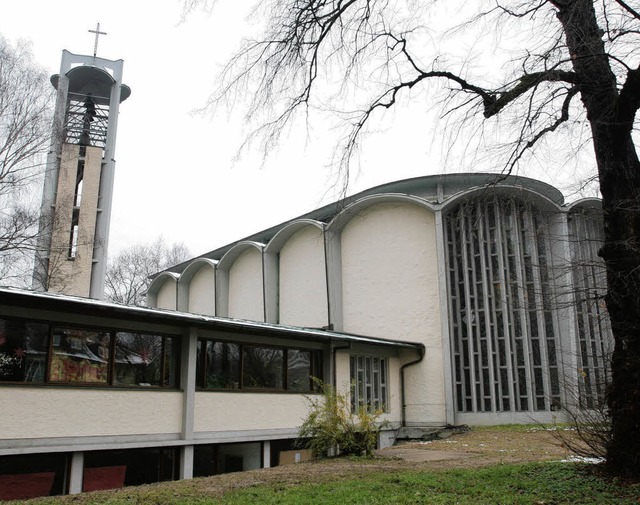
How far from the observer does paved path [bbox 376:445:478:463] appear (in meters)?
12.3

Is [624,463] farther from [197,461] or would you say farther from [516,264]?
[516,264]

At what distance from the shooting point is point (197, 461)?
12.8 meters

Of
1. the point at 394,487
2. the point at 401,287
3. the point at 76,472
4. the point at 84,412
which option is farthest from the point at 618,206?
the point at 401,287

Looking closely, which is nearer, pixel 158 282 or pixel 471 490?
pixel 471 490

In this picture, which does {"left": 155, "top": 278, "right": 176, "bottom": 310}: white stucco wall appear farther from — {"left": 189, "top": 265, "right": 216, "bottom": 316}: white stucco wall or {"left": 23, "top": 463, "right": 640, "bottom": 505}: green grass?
{"left": 23, "top": 463, "right": 640, "bottom": 505}: green grass

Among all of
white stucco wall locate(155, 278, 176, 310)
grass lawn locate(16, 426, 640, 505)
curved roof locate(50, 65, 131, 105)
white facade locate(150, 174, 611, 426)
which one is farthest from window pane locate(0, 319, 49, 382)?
white stucco wall locate(155, 278, 176, 310)

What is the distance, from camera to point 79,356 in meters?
11.2

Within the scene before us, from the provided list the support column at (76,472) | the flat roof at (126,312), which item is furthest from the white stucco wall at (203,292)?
the support column at (76,472)

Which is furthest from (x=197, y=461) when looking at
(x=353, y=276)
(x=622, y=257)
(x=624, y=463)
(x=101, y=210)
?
(x=101, y=210)

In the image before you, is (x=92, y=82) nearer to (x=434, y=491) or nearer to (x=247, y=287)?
(x=247, y=287)

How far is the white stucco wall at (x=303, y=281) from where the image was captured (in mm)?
23500

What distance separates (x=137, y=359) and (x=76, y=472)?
238 centimetres

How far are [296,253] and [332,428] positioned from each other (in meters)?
13.6

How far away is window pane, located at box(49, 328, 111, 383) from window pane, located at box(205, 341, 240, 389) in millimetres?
2546
